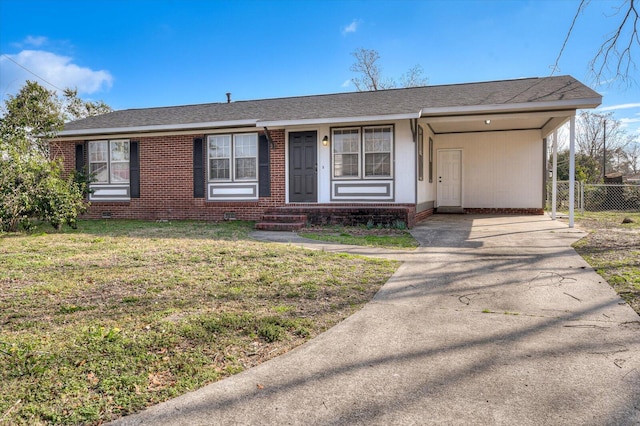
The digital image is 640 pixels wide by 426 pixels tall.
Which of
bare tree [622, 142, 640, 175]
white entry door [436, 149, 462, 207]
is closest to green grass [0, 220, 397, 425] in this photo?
white entry door [436, 149, 462, 207]

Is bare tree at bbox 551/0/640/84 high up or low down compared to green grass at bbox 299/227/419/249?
up

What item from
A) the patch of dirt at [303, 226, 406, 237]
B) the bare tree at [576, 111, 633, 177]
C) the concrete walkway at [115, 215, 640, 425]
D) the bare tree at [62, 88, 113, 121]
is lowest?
the concrete walkway at [115, 215, 640, 425]

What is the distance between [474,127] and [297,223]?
7435 millimetres

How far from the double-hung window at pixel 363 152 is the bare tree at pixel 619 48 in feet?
15.5

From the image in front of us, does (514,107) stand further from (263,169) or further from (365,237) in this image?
(263,169)

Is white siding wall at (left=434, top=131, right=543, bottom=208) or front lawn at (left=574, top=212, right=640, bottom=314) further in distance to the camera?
white siding wall at (left=434, top=131, right=543, bottom=208)

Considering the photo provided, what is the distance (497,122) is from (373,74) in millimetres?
18423

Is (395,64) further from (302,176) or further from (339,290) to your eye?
(339,290)

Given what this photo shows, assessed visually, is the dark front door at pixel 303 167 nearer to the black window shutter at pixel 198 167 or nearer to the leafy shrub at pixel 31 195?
the black window shutter at pixel 198 167

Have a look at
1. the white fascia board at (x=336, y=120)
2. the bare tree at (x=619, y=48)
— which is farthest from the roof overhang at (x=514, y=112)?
the bare tree at (x=619, y=48)

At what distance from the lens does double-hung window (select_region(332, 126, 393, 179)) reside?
35.6 ft

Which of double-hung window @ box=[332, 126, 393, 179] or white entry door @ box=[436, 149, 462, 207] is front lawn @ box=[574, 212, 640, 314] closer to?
double-hung window @ box=[332, 126, 393, 179]

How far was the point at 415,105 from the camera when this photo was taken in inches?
418

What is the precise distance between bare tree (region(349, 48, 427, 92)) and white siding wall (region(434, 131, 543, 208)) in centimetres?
1609
